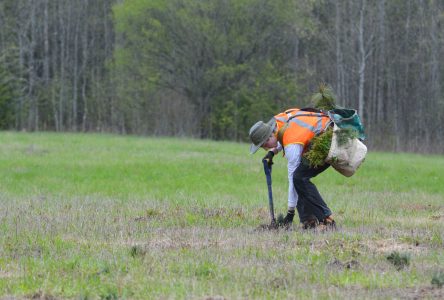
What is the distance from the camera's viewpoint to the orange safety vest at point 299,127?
32.5 feet

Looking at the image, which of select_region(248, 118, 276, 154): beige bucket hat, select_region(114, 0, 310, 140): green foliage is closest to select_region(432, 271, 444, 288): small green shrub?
select_region(248, 118, 276, 154): beige bucket hat

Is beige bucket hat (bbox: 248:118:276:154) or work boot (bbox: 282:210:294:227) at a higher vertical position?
beige bucket hat (bbox: 248:118:276:154)

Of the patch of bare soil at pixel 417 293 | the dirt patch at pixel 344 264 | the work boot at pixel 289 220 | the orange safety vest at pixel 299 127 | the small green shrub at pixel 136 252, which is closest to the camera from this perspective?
the patch of bare soil at pixel 417 293

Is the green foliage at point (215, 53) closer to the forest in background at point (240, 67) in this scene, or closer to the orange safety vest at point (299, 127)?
the forest in background at point (240, 67)

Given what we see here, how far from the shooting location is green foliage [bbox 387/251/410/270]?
7.56 meters

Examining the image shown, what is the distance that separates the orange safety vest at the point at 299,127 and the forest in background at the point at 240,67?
3150 cm

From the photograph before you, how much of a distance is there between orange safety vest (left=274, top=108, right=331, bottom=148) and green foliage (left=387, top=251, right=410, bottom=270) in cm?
259

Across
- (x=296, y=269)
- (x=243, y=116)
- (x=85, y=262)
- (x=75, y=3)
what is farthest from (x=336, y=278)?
(x=75, y=3)

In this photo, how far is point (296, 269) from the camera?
734 cm

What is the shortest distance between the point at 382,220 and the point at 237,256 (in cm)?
425

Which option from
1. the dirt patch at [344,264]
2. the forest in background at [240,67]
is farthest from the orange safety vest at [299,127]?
the forest in background at [240,67]

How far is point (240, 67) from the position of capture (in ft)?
146

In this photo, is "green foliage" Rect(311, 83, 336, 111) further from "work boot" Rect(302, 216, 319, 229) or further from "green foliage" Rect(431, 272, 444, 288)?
"green foliage" Rect(431, 272, 444, 288)

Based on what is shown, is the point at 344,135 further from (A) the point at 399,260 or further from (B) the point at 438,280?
(B) the point at 438,280
